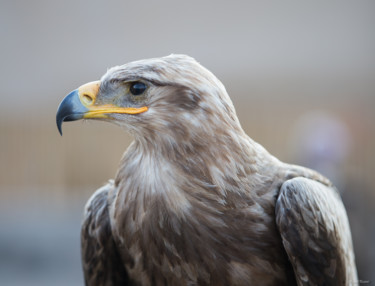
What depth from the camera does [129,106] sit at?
240 centimetres

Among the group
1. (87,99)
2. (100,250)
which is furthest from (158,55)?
(87,99)

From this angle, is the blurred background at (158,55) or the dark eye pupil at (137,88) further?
the blurred background at (158,55)

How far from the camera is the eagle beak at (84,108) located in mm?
2338

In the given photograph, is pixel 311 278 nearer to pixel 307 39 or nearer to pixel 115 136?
pixel 115 136

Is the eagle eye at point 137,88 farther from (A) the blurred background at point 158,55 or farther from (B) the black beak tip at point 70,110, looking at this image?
(A) the blurred background at point 158,55

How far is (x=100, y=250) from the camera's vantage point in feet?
8.97

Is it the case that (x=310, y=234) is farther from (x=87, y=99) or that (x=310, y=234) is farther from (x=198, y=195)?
(x=87, y=99)

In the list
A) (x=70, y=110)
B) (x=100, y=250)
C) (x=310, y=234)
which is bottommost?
(x=100, y=250)

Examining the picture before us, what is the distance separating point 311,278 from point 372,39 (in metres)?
12.0

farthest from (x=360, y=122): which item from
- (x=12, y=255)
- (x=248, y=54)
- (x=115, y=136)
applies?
(x=12, y=255)

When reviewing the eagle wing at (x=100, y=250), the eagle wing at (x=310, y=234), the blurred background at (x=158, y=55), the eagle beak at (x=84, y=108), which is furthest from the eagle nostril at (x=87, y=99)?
the blurred background at (x=158, y=55)

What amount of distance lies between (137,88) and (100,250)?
3.09 ft

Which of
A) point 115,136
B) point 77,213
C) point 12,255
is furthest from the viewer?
point 115,136

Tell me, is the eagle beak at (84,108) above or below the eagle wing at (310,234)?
above
